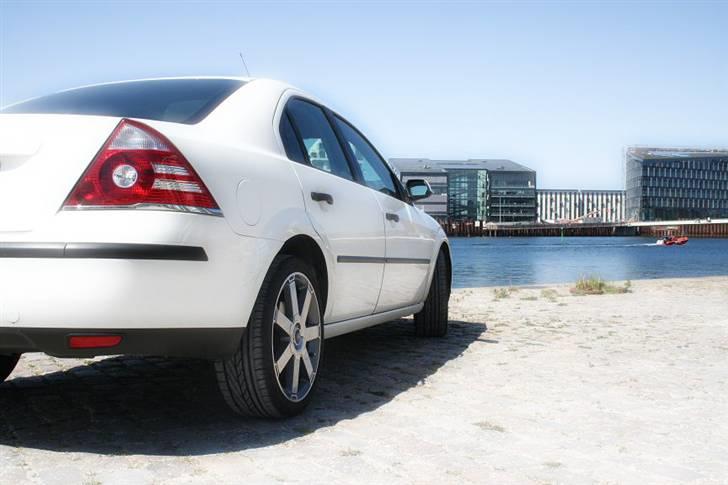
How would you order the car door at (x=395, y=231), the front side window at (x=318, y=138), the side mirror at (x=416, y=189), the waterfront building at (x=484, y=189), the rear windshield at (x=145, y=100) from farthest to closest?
1. the waterfront building at (x=484, y=189)
2. the side mirror at (x=416, y=189)
3. the car door at (x=395, y=231)
4. the front side window at (x=318, y=138)
5. the rear windshield at (x=145, y=100)

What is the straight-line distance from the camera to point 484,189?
14738 centimetres

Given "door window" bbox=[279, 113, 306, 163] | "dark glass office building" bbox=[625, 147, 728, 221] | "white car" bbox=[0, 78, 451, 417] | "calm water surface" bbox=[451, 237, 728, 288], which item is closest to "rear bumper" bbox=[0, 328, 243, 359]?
"white car" bbox=[0, 78, 451, 417]

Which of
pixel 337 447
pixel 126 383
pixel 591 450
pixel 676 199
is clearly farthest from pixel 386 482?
pixel 676 199

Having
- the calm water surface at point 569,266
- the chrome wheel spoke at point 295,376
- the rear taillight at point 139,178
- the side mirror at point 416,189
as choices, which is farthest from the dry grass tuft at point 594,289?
the rear taillight at point 139,178

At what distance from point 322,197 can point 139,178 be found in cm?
116

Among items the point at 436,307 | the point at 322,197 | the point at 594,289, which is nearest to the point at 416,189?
the point at 436,307

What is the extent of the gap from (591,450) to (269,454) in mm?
1285

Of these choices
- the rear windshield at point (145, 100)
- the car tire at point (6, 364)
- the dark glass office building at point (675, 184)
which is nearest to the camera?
the rear windshield at point (145, 100)

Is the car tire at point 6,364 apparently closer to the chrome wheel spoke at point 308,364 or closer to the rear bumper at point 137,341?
the rear bumper at point 137,341

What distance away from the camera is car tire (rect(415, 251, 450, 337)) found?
6075mm

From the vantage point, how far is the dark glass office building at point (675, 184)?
16000 cm

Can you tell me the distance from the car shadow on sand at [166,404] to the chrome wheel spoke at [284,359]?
26cm

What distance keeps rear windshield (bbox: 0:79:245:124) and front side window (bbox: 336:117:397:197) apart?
1.14m

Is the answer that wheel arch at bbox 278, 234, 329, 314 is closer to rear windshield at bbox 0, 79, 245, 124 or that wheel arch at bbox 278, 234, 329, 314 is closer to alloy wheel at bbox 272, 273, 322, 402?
alloy wheel at bbox 272, 273, 322, 402
